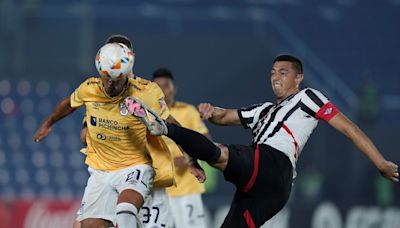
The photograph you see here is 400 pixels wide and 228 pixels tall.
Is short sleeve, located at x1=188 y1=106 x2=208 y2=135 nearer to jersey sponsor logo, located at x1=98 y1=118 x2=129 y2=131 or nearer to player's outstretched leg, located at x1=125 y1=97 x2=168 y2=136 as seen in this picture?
jersey sponsor logo, located at x1=98 y1=118 x2=129 y2=131

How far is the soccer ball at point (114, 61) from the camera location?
7.41m

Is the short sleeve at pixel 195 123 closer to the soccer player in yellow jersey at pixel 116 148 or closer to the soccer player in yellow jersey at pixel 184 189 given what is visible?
the soccer player in yellow jersey at pixel 184 189

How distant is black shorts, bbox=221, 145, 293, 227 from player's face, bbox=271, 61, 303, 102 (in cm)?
56

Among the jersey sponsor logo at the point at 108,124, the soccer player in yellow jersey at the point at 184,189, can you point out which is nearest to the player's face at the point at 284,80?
the jersey sponsor logo at the point at 108,124

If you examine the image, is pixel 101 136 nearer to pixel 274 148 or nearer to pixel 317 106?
pixel 274 148

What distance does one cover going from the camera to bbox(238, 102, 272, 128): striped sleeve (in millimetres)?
8305

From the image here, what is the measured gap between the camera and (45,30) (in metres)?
17.3

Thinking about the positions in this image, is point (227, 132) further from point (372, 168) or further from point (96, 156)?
point (96, 156)

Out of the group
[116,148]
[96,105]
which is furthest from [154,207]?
[96,105]

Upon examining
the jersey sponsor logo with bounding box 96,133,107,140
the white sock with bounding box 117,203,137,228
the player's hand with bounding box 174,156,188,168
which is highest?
the jersey sponsor logo with bounding box 96,133,107,140

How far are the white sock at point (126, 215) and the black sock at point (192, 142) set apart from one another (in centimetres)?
73

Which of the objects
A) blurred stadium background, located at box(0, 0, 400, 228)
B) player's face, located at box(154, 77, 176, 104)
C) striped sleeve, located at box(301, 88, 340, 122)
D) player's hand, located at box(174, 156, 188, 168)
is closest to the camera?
striped sleeve, located at box(301, 88, 340, 122)

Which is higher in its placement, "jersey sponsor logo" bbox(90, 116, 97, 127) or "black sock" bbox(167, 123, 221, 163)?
"jersey sponsor logo" bbox(90, 116, 97, 127)

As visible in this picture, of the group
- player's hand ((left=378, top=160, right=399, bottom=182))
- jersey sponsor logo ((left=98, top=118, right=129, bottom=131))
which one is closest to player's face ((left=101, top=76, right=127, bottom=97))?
jersey sponsor logo ((left=98, top=118, right=129, bottom=131))
